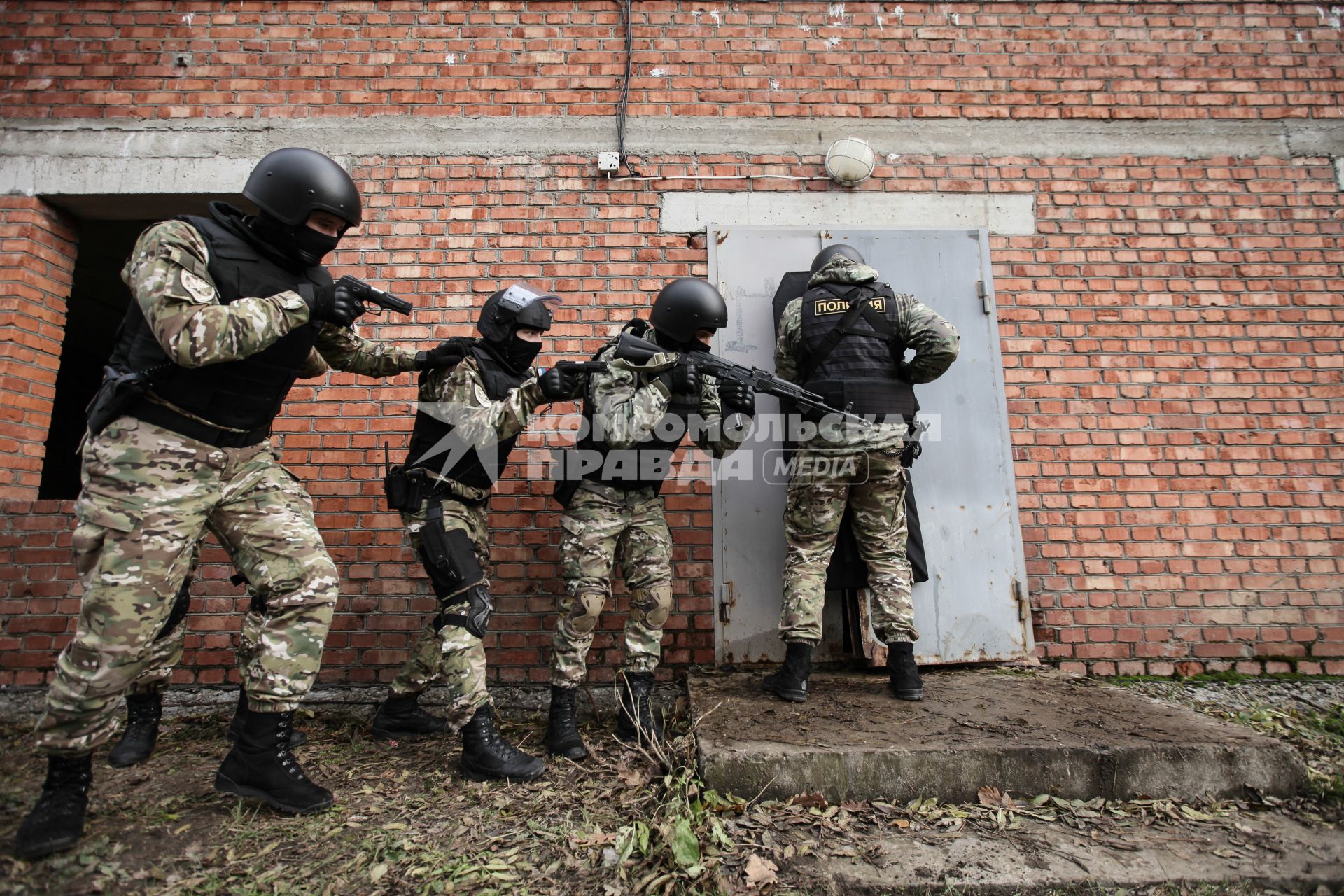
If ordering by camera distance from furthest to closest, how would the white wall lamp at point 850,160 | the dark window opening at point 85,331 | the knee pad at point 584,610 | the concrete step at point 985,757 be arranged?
the dark window opening at point 85,331 < the white wall lamp at point 850,160 < the knee pad at point 584,610 < the concrete step at point 985,757

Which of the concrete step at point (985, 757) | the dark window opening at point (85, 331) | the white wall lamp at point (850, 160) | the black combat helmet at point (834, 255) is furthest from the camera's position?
the dark window opening at point (85, 331)

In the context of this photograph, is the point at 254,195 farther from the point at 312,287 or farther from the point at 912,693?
the point at 912,693

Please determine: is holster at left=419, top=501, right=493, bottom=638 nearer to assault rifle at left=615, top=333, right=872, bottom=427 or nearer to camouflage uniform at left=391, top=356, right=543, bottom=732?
camouflage uniform at left=391, top=356, right=543, bottom=732

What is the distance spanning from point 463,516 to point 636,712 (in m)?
1.13

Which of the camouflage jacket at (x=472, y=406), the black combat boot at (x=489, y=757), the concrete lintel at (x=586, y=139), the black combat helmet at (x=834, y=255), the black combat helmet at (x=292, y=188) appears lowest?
the black combat boot at (x=489, y=757)

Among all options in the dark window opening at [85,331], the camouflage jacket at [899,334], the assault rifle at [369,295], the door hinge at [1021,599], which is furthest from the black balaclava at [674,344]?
the dark window opening at [85,331]

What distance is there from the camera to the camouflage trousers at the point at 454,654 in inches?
108

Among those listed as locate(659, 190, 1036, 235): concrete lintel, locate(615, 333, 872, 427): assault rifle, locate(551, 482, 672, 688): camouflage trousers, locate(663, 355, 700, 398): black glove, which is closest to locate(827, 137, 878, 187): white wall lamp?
locate(659, 190, 1036, 235): concrete lintel

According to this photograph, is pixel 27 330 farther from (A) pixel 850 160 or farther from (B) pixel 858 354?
(A) pixel 850 160

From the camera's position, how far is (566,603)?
10.3 ft

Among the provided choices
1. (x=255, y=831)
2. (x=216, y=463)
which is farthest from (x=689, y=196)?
(x=255, y=831)

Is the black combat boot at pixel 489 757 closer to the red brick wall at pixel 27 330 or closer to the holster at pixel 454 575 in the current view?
the holster at pixel 454 575

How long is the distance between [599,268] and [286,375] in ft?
6.24

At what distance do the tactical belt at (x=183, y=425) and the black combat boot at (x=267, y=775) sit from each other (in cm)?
96
